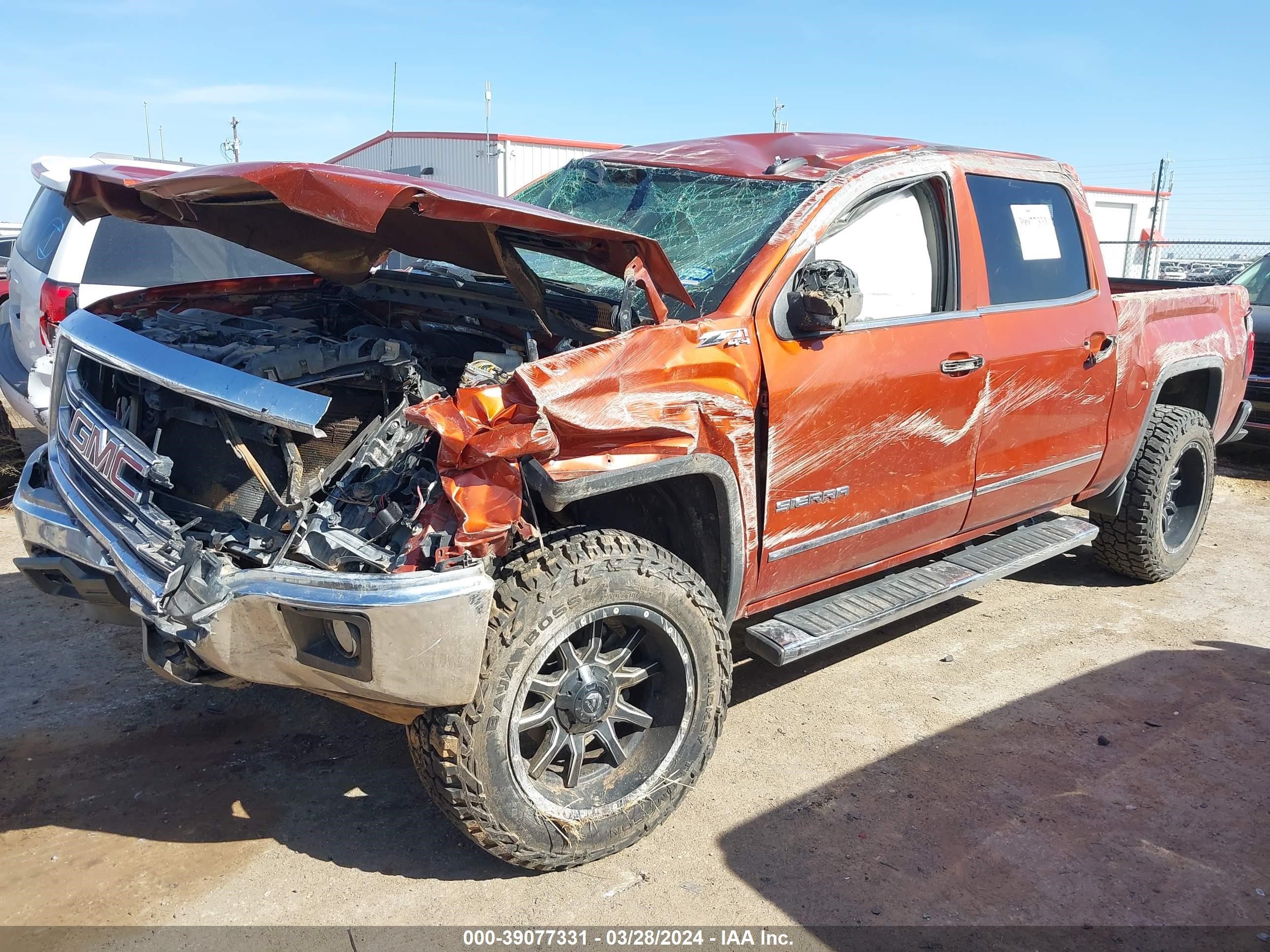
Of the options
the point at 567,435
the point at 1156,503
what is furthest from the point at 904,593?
the point at 1156,503

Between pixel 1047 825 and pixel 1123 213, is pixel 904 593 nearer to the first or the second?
pixel 1047 825

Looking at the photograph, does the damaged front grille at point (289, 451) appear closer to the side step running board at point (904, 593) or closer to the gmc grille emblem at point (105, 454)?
the gmc grille emblem at point (105, 454)

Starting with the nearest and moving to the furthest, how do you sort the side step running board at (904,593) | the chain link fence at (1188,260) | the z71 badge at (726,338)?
the z71 badge at (726,338), the side step running board at (904,593), the chain link fence at (1188,260)

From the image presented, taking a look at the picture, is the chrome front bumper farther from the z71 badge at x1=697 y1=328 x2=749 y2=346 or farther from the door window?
the door window

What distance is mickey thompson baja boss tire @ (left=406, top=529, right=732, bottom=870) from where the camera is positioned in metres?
2.70

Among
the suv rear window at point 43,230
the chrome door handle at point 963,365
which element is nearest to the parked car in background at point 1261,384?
the chrome door handle at point 963,365

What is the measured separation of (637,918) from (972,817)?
1.24 meters

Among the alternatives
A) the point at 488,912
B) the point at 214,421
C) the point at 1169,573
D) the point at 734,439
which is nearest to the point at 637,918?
the point at 488,912

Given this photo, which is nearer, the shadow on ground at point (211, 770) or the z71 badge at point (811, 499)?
the shadow on ground at point (211, 770)

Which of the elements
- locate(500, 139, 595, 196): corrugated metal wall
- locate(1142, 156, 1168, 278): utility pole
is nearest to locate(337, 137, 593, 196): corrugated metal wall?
locate(500, 139, 595, 196): corrugated metal wall

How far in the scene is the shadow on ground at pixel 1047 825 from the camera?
290 centimetres

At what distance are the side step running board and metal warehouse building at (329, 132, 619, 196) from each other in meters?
15.8

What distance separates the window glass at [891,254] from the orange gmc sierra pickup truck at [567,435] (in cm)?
1

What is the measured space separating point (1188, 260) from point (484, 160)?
13.5 m
